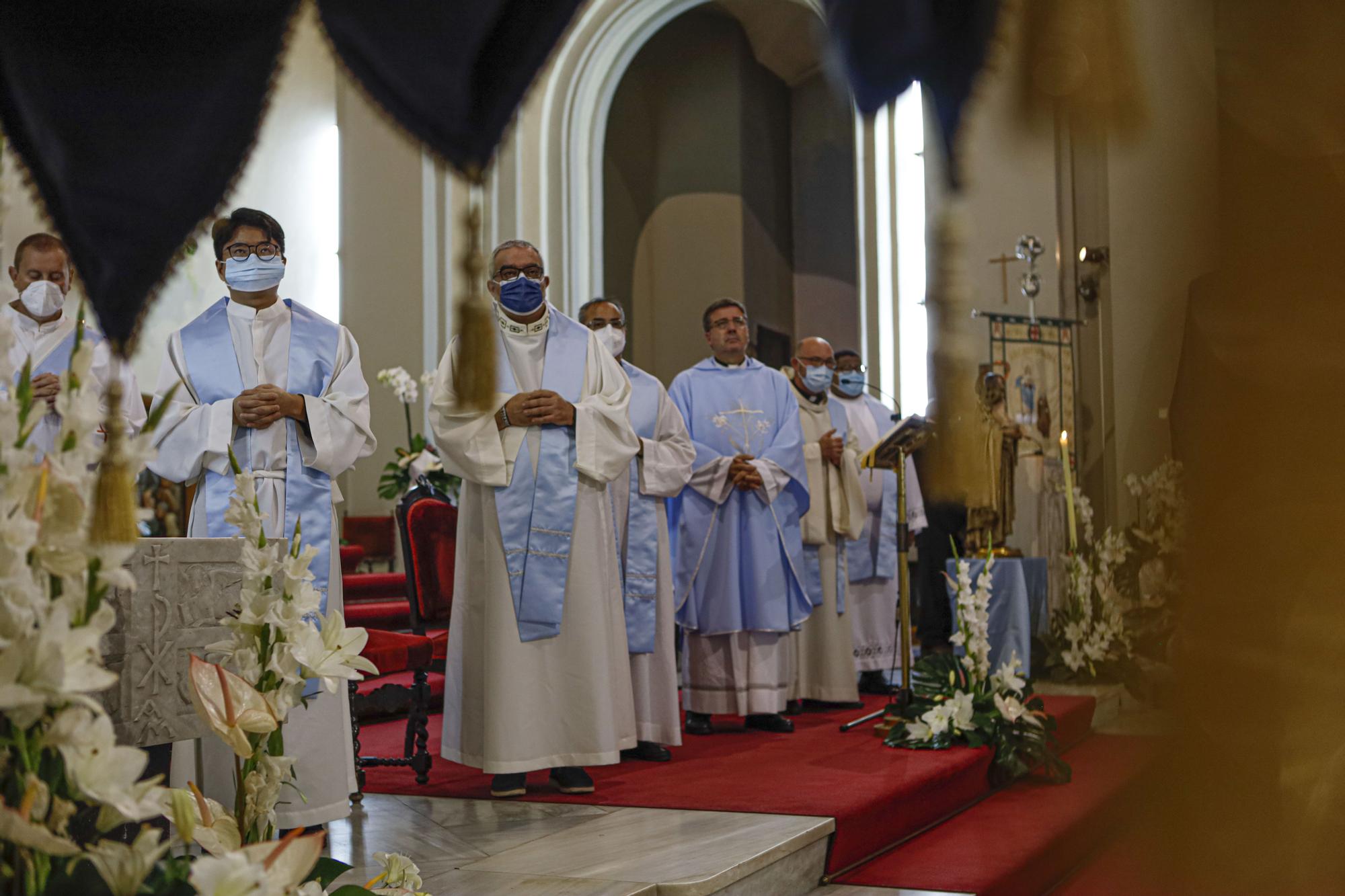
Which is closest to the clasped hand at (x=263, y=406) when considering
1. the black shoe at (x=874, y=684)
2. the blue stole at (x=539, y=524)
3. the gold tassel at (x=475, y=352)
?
the blue stole at (x=539, y=524)

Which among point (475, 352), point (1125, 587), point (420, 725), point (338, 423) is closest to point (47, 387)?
point (338, 423)

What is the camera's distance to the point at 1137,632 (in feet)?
1.83

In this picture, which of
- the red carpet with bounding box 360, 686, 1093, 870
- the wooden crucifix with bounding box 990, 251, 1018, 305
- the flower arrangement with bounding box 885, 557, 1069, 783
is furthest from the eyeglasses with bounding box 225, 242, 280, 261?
Answer: the wooden crucifix with bounding box 990, 251, 1018, 305

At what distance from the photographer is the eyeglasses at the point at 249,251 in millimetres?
3574

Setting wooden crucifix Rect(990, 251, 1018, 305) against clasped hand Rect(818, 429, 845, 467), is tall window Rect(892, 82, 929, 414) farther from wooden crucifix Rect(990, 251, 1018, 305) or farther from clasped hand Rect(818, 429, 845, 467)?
clasped hand Rect(818, 429, 845, 467)

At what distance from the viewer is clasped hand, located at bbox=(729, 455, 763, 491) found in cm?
570

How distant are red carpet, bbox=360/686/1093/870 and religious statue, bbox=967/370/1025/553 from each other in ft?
9.49

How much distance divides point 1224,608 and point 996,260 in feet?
1.25

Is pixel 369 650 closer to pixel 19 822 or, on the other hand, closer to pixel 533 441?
pixel 533 441

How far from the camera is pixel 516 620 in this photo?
4.07 meters

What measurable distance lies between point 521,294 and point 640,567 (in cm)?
121

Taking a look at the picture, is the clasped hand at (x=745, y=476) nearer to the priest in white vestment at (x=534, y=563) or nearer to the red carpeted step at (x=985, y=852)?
the priest in white vestment at (x=534, y=563)

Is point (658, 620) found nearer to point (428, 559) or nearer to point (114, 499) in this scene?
point (428, 559)

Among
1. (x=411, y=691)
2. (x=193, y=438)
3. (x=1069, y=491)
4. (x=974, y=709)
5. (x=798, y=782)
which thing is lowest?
(x=798, y=782)
